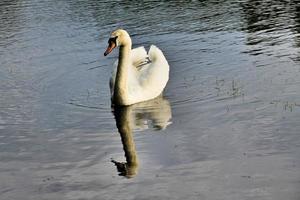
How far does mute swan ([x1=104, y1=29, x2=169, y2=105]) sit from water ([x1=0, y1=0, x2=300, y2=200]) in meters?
0.27

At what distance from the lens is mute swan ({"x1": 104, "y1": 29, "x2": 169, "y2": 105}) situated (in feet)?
47.4

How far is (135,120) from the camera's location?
1333 cm

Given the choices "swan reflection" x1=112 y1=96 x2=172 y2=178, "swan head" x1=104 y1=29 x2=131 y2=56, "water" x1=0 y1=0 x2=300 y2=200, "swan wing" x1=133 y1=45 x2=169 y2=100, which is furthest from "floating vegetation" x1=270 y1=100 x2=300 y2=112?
"swan head" x1=104 y1=29 x2=131 y2=56

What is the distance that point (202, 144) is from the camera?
36.9ft

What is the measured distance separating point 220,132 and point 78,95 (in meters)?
5.00

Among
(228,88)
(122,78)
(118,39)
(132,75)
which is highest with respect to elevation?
(118,39)

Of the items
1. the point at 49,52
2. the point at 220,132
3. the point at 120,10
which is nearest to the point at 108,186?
the point at 220,132

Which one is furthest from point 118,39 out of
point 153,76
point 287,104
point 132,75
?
point 287,104

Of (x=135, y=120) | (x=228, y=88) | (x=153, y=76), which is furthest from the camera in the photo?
(x=153, y=76)

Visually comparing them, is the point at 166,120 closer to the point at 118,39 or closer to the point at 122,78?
the point at 122,78

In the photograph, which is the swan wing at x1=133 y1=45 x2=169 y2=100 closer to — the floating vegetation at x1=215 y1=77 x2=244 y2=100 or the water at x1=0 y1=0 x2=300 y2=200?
the water at x1=0 y1=0 x2=300 y2=200

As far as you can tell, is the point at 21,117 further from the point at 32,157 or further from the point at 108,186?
the point at 108,186

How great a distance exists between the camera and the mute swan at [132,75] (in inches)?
568

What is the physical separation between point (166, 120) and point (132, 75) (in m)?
2.61
